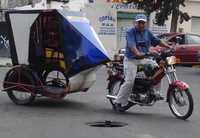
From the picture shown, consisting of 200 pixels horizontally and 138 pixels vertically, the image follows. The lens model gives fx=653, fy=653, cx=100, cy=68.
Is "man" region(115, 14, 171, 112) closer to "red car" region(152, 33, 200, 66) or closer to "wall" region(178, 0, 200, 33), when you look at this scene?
"red car" region(152, 33, 200, 66)

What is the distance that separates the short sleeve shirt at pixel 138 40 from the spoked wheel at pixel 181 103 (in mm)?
909

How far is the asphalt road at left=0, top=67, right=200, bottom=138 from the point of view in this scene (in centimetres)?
933

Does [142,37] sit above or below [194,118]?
above

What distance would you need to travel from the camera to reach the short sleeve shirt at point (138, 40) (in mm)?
10867

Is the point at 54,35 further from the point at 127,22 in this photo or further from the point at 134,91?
the point at 127,22

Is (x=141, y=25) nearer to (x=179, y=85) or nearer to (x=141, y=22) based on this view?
(x=141, y=22)

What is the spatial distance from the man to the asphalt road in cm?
47

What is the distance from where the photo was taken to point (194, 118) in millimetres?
10867

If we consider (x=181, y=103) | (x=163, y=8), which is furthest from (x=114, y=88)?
(x=163, y=8)

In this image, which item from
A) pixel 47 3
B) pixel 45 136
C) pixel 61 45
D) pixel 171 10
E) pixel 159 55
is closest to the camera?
pixel 45 136

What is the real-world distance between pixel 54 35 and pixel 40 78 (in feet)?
2.78

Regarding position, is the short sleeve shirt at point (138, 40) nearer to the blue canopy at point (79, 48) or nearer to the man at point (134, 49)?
the man at point (134, 49)

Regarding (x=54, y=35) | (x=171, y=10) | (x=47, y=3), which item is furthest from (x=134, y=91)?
(x=47, y=3)

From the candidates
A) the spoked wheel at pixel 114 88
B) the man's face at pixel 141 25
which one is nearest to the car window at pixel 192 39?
the spoked wheel at pixel 114 88
